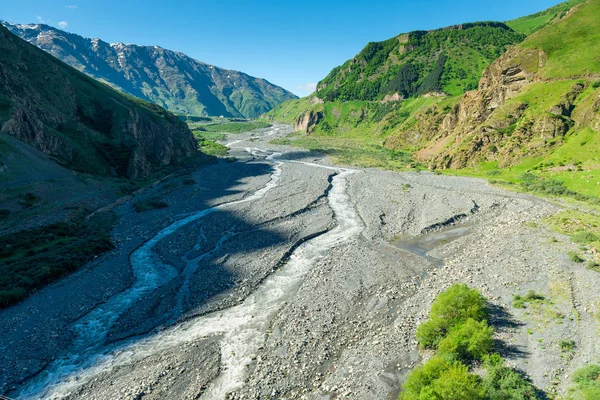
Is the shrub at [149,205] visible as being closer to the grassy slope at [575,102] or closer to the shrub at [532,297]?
the shrub at [532,297]

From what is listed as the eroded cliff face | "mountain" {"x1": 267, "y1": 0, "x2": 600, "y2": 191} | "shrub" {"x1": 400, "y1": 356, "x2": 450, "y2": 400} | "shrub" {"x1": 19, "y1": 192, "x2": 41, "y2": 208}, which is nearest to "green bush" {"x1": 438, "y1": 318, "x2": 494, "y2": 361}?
"shrub" {"x1": 400, "y1": 356, "x2": 450, "y2": 400}

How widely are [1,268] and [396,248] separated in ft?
163

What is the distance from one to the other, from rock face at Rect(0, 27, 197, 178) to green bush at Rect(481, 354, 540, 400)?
86.4 meters

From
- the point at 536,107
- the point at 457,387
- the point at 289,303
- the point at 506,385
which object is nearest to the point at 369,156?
the point at 536,107

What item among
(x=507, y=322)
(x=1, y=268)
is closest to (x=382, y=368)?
(x=507, y=322)

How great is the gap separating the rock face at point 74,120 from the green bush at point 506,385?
86.4 meters

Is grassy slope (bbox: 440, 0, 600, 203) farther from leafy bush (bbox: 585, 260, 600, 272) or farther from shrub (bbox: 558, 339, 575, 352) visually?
shrub (bbox: 558, 339, 575, 352)

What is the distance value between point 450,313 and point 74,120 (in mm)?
104170

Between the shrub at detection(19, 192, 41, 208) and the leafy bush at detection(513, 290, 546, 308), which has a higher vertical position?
the shrub at detection(19, 192, 41, 208)

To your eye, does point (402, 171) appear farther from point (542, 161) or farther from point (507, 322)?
point (507, 322)

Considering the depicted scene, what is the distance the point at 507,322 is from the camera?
27.0 meters

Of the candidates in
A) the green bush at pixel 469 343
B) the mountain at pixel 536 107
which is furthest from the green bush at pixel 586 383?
the mountain at pixel 536 107

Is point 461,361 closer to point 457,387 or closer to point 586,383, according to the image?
point 457,387

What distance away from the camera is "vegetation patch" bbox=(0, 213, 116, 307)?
115 feet
